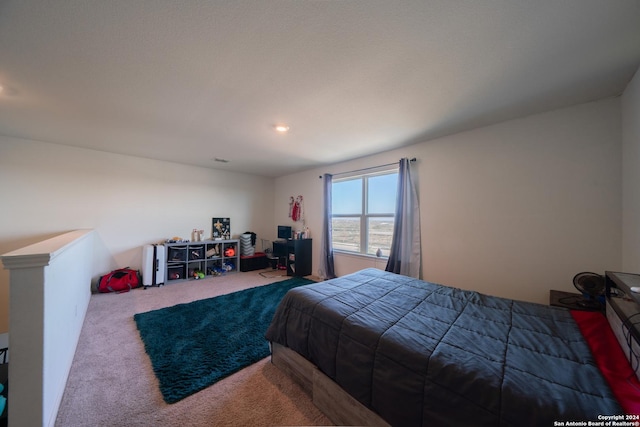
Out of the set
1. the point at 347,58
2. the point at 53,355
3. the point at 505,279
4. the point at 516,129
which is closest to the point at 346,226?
the point at 505,279

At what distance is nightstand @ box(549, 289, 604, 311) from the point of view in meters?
1.76

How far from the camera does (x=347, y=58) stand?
148 centimetres

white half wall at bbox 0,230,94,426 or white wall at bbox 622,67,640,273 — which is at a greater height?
white wall at bbox 622,67,640,273

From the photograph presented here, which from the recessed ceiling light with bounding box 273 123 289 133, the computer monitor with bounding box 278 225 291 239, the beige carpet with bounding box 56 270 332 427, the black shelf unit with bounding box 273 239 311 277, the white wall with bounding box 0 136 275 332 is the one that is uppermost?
the recessed ceiling light with bounding box 273 123 289 133

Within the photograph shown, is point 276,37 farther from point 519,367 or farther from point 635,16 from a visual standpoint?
point 519,367

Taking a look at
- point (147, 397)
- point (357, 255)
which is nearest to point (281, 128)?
point (357, 255)

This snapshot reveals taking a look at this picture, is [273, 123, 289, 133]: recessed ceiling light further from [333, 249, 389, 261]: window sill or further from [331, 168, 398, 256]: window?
[333, 249, 389, 261]: window sill

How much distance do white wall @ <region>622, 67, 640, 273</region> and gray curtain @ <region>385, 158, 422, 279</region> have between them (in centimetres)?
173

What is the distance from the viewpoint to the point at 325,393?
1390 mm

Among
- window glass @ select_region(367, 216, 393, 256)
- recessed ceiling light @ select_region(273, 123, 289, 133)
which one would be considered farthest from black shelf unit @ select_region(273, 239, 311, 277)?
recessed ceiling light @ select_region(273, 123, 289, 133)

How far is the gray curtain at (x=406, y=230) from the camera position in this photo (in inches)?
121

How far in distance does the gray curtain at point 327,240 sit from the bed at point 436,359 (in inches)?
88.3

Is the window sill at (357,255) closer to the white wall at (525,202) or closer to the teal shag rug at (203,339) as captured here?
the white wall at (525,202)

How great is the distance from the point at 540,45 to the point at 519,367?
1884mm
